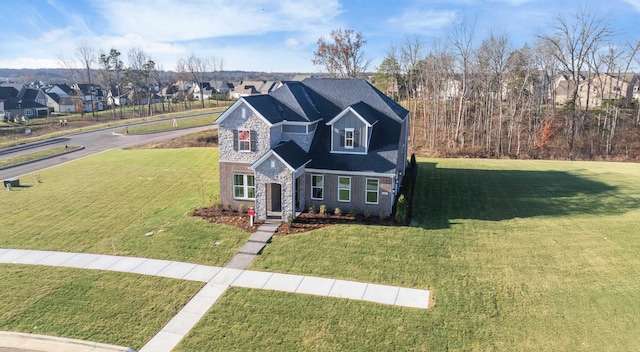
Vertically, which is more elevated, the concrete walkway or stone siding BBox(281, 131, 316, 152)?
stone siding BBox(281, 131, 316, 152)

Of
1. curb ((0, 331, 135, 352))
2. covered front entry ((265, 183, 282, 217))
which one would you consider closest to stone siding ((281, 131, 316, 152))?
covered front entry ((265, 183, 282, 217))

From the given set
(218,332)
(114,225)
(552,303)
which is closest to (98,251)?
(114,225)

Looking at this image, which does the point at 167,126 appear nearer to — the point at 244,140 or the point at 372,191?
the point at 244,140

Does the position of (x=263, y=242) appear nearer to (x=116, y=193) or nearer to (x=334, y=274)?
(x=334, y=274)

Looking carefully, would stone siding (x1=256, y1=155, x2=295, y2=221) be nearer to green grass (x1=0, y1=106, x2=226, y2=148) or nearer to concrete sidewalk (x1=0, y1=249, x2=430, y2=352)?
concrete sidewalk (x1=0, y1=249, x2=430, y2=352)

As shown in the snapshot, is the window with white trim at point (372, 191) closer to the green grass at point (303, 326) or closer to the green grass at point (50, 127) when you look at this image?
the green grass at point (303, 326)

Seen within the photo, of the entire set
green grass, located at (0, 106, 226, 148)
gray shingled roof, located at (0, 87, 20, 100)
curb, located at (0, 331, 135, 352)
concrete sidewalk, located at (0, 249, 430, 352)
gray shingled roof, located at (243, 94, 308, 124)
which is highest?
gray shingled roof, located at (0, 87, 20, 100)
